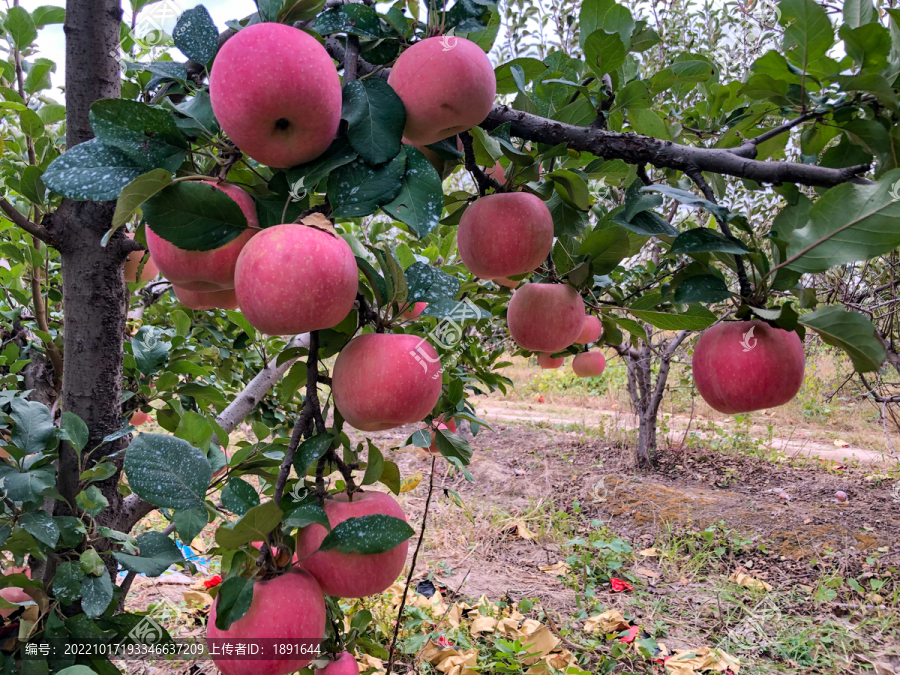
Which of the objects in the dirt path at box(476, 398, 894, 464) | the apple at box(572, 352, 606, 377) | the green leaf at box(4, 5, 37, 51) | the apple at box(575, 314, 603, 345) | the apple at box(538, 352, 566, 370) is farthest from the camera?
the dirt path at box(476, 398, 894, 464)

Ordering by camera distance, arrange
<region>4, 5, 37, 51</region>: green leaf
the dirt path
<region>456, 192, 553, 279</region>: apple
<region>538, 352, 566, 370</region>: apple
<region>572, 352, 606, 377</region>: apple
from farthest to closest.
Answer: the dirt path, <region>572, 352, 606, 377</region>: apple, <region>538, 352, 566, 370</region>: apple, <region>4, 5, 37, 51</region>: green leaf, <region>456, 192, 553, 279</region>: apple

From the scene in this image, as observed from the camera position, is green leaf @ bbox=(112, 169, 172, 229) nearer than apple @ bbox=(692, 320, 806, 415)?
Yes

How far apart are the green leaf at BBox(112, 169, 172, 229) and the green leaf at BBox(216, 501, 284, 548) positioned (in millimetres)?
Result: 294

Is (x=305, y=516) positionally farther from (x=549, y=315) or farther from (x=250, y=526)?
(x=549, y=315)

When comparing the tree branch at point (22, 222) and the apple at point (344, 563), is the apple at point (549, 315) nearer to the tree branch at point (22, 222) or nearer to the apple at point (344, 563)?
the apple at point (344, 563)

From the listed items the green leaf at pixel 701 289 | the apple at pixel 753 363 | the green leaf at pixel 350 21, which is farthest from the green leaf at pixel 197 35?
the apple at pixel 753 363

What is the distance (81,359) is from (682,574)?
9.22ft

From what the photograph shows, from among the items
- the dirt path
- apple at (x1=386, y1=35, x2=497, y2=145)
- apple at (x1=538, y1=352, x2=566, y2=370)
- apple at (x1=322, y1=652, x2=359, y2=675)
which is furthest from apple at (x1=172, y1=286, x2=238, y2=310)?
the dirt path

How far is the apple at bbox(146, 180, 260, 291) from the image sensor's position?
577 mm

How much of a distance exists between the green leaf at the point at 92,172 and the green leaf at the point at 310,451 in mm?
310

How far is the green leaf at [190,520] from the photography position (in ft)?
2.02

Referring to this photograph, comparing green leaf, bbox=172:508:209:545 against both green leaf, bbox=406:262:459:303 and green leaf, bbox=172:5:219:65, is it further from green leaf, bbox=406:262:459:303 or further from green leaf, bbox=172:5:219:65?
green leaf, bbox=172:5:219:65

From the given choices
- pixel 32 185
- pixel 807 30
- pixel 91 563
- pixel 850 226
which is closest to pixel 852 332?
pixel 850 226

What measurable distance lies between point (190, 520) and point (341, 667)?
0.34m
